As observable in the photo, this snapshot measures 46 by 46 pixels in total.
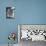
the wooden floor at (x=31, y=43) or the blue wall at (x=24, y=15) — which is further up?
the blue wall at (x=24, y=15)

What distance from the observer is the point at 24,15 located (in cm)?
358

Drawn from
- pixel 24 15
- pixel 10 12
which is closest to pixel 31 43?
pixel 24 15

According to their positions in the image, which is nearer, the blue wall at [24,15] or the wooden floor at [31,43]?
the wooden floor at [31,43]

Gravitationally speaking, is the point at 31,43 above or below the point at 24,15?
below

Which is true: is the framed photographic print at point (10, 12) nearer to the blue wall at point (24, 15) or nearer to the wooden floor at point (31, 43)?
the blue wall at point (24, 15)

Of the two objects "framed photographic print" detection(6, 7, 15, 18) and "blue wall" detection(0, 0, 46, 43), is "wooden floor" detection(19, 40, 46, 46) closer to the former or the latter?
"blue wall" detection(0, 0, 46, 43)

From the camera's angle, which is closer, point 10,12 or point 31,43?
point 31,43

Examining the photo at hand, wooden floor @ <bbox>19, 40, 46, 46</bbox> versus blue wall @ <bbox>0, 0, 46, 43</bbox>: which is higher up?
blue wall @ <bbox>0, 0, 46, 43</bbox>

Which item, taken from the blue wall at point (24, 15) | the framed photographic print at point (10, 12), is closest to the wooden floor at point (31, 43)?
the blue wall at point (24, 15)

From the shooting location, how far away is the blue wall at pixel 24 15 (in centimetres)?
358

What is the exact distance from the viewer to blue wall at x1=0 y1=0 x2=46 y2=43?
11.7 ft

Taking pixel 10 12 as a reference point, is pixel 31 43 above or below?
below

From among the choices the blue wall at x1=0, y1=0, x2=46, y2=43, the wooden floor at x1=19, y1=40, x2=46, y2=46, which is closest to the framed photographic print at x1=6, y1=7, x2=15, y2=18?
the blue wall at x1=0, y1=0, x2=46, y2=43

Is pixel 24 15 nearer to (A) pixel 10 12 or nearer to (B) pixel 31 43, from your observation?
(A) pixel 10 12
